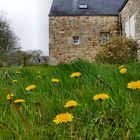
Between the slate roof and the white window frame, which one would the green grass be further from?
the slate roof

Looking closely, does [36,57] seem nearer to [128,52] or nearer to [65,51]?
[65,51]

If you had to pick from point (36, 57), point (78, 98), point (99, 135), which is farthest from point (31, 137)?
point (36, 57)

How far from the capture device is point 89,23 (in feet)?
81.1

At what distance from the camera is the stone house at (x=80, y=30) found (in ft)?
79.5

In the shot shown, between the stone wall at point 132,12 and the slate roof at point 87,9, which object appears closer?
the stone wall at point 132,12

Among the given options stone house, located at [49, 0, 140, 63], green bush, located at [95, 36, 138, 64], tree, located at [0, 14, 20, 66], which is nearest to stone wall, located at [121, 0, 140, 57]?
stone house, located at [49, 0, 140, 63]

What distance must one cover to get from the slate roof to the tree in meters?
8.42

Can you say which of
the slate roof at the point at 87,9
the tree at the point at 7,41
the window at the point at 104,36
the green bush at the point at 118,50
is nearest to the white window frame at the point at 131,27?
the green bush at the point at 118,50

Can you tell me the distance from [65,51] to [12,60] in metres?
9.53

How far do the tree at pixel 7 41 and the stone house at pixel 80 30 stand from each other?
9.08 meters

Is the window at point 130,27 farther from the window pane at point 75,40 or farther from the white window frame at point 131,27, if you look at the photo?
the window pane at point 75,40

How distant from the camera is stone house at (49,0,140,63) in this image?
24.2 metres

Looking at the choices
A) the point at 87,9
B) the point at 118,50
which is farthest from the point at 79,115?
the point at 87,9

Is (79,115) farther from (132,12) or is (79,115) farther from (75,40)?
(75,40)
